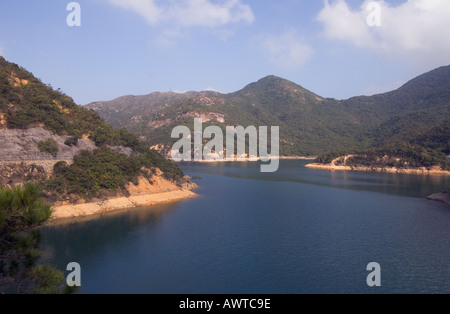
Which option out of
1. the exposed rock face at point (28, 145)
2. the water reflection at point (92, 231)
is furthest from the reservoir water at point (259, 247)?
the exposed rock face at point (28, 145)

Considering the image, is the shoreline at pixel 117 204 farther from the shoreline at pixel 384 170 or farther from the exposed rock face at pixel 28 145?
the shoreline at pixel 384 170

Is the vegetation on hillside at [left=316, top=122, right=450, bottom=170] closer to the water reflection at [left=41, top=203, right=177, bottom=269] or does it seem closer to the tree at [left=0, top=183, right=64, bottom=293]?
the water reflection at [left=41, top=203, right=177, bottom=269]

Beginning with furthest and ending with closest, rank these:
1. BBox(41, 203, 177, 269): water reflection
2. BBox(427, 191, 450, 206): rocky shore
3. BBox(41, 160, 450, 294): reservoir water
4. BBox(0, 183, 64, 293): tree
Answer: BBox(427, 191, 450, 206): rocky shore
BBox(41, 203, 177, 269): water reflection
BBox(41, 160, 450, 294): reservoir water
BBox(0, 183, 64, 293): tree

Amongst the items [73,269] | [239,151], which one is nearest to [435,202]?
[73,269]

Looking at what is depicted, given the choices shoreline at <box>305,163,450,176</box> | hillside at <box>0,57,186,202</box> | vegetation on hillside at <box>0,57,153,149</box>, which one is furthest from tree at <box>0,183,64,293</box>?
shoreline at <box>305,163,450,176</box>

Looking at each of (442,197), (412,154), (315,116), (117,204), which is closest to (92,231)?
(117,204)

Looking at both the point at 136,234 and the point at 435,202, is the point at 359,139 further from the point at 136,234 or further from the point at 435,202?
the point at 136,234

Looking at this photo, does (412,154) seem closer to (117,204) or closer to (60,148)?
(117,204)
